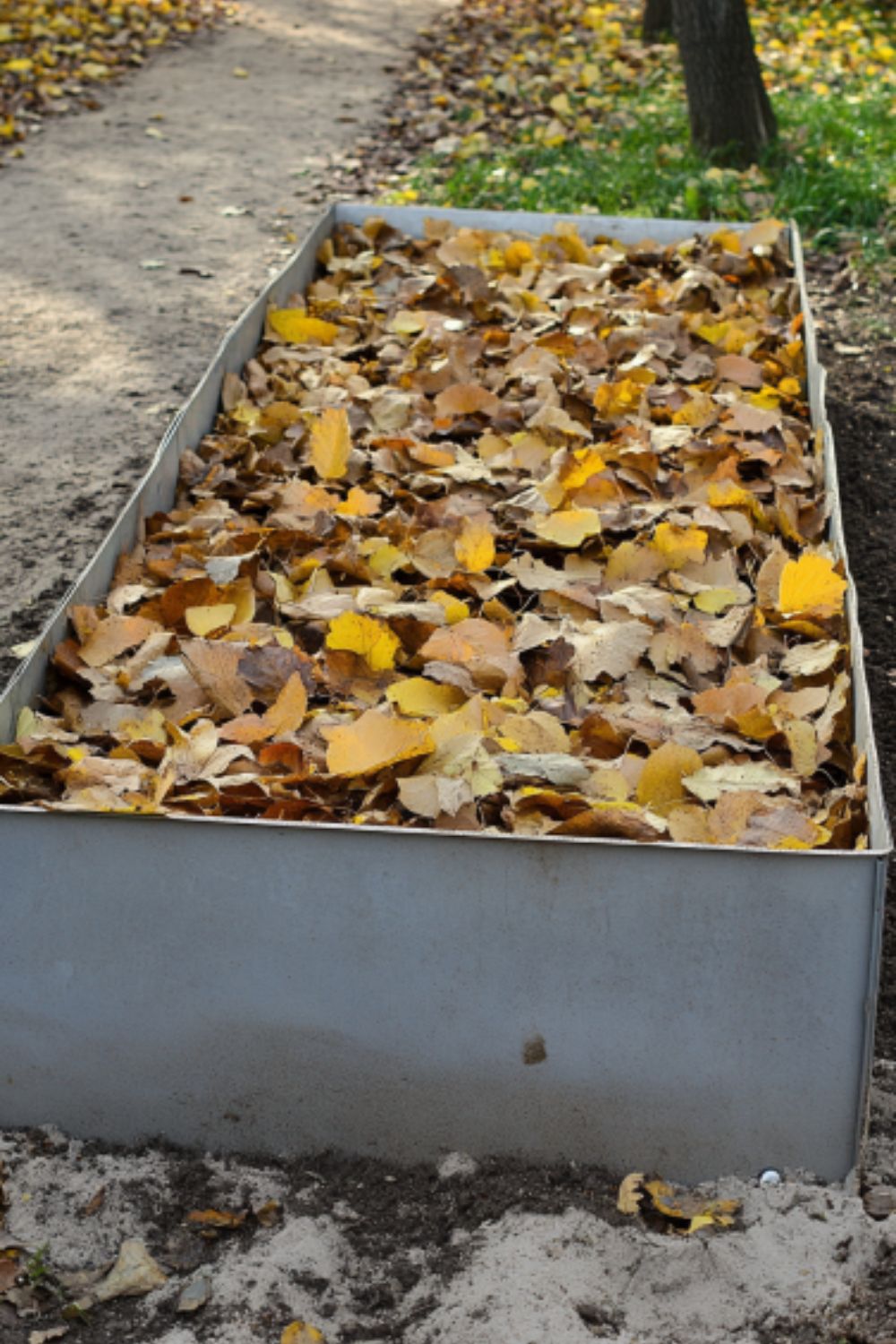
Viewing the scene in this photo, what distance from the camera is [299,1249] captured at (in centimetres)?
181

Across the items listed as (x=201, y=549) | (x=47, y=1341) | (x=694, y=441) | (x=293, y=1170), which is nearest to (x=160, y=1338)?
(x=47, y=1341)

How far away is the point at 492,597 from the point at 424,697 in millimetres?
400

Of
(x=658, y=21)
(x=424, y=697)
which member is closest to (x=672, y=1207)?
(x=424, y=697)

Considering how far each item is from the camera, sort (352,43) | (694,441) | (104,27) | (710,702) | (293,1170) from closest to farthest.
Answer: (293,1170)
(710,702)
(694,441)
(104,27)
(352,43)

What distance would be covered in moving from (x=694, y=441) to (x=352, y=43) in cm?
835

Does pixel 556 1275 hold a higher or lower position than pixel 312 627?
lower

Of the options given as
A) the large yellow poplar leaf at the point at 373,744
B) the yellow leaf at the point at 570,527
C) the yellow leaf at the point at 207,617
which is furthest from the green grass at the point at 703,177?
the large yellow poplar leaf at the point at 373,744

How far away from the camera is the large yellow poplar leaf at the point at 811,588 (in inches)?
97.5

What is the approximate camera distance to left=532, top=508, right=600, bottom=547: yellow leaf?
2742 millimetres

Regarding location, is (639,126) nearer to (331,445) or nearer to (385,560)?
(331,445)

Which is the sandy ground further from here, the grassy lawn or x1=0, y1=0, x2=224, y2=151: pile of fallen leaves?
x1=0, y1=0, x2=224, y2=151: pile of fallen leaves

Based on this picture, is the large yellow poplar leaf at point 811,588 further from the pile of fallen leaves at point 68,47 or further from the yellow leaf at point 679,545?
the pile of fallen leaves at point 68,47

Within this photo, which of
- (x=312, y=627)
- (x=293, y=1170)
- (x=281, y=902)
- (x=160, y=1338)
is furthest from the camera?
(x=312, y=627)

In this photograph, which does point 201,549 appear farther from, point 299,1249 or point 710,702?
point 299,1249
